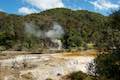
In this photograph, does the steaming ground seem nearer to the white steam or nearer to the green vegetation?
the green vegetation

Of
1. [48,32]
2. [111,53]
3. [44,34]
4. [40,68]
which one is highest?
[48,32]

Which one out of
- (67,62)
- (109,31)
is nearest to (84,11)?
(67,62)

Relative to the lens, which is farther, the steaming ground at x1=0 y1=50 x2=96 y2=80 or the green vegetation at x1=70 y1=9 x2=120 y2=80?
the steaming ground at x1=0 y1=50 x2=96 y2=80

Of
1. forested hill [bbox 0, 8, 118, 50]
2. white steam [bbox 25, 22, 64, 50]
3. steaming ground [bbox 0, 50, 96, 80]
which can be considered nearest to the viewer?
steaming ground [bbox 0, 50, 96, 80]

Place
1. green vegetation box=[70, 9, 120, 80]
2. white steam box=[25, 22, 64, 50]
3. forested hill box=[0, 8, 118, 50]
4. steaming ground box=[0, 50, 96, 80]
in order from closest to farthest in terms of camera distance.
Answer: green vegetation box=[70, 9, 120, 80]
steaming ground box=[0, 50, 96, 80]
forested hill box=[0, 8, 118, 50]
white steam box=[25, 22, 64, 50]

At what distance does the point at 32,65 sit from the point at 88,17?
114399 millimetres

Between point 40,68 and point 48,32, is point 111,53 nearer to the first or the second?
point 40,68

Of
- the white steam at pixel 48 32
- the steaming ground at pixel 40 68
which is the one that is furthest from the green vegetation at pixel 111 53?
the white steam at pixel 48 32

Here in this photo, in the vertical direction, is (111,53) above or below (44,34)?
below

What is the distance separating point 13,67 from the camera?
3756 cm

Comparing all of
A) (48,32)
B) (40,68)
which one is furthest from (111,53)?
(48,32)

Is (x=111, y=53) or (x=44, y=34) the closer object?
(x=111, y=53)

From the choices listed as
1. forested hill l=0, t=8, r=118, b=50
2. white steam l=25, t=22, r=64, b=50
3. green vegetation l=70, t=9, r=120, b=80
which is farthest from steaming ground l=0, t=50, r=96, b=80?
white steam l=25, t=22, r=64, b=50

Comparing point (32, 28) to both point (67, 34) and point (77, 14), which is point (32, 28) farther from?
point (77, 14)
